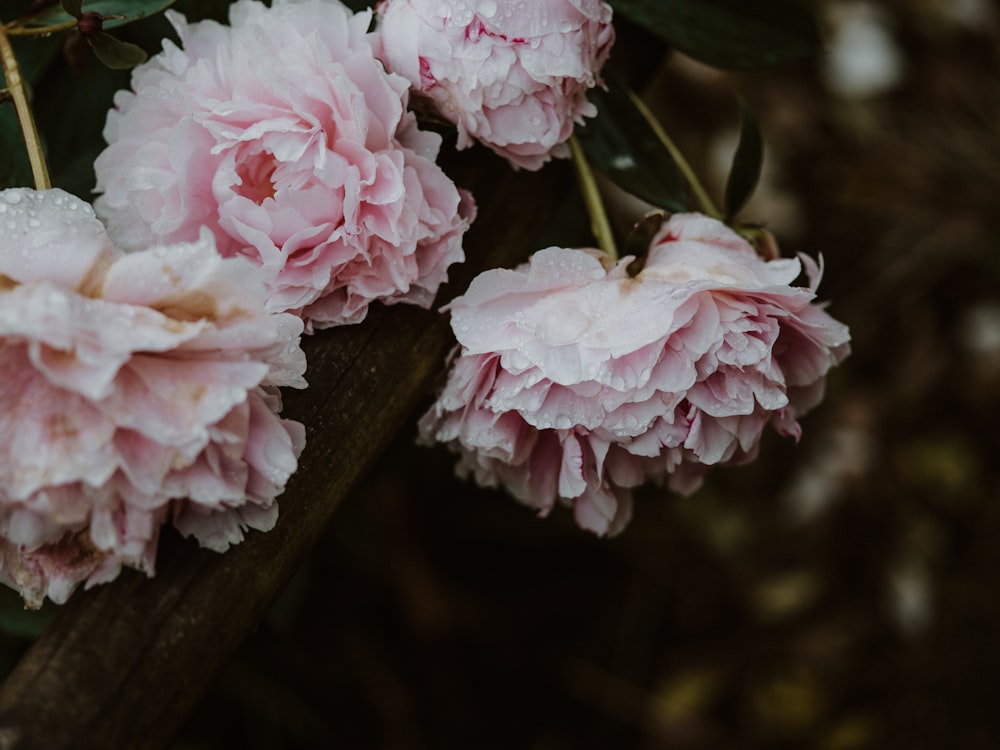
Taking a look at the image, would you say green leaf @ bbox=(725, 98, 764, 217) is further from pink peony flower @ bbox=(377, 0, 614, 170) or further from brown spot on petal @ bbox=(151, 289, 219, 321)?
Answer: brown spot on petal @ bbox=(151, 289, 219, 321)

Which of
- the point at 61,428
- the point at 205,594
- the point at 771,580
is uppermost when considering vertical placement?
the point at 61,428

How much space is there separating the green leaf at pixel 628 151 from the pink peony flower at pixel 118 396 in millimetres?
314

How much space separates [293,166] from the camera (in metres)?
0.55

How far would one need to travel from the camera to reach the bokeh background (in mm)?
1467

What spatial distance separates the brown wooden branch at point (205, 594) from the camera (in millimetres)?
459

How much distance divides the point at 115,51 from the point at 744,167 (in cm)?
43

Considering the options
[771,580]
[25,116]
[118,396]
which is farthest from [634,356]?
[771,580]

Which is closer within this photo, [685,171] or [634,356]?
[634,356]

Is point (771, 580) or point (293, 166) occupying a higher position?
point (293, 166)

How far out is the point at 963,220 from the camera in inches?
67.3

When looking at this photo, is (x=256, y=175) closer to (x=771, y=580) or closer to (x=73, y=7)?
(x=73, y=7)

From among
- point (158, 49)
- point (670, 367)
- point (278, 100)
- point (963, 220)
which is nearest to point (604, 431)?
point (670, 367)

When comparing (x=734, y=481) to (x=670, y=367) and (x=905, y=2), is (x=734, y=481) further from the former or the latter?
(x=670, y=367)

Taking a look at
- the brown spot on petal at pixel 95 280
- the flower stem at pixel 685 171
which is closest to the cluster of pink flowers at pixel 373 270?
the brown spot on petal at pixel 95 280
